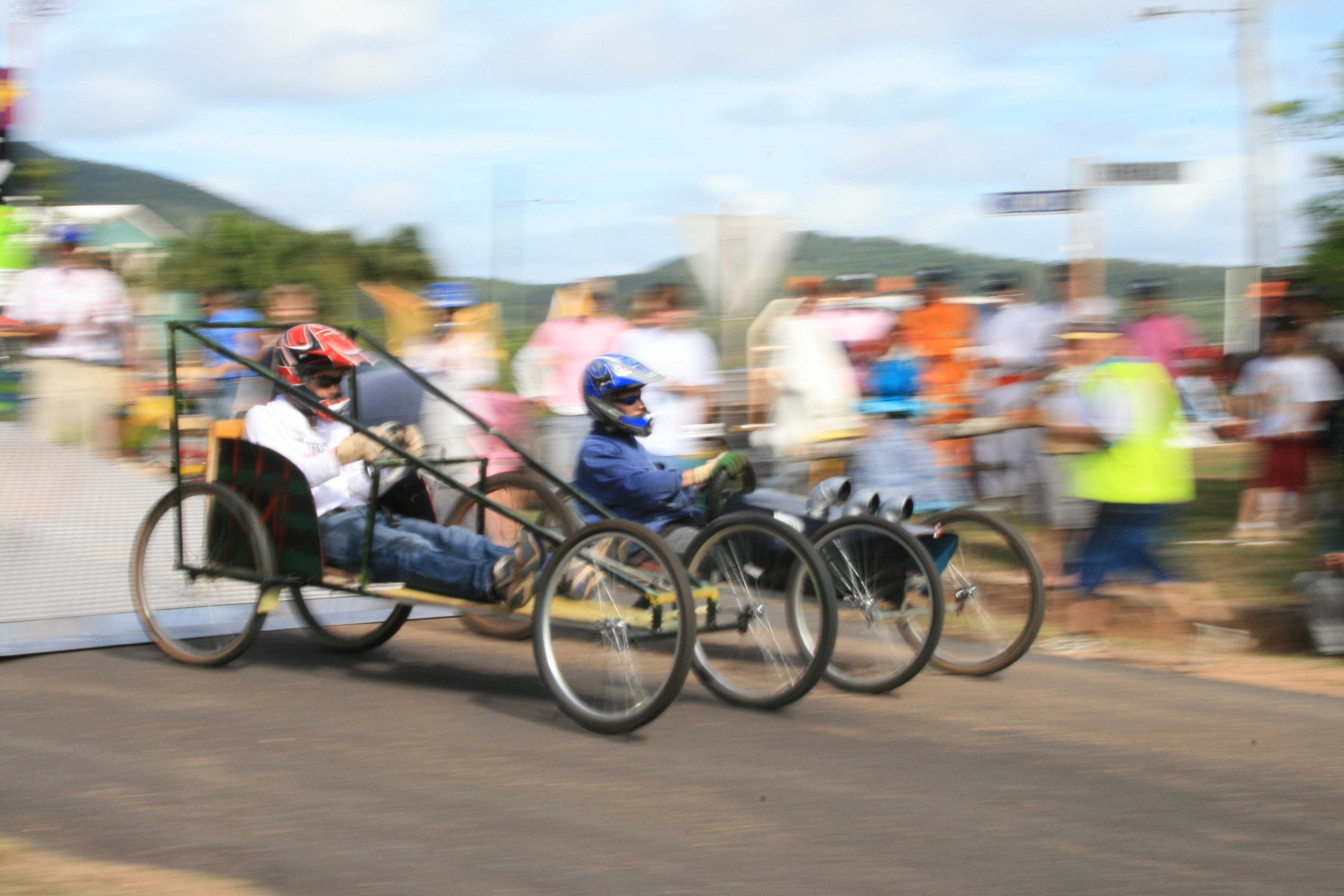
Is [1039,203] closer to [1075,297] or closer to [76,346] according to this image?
[1075,297]

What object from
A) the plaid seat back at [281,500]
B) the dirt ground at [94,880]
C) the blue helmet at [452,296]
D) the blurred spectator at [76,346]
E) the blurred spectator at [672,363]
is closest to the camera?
the dirt ground at [94,880]

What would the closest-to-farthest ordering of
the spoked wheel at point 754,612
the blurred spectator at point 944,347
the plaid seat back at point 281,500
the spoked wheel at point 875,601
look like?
the spoked wheel at point 754,612 → the spoked wheel at point 875,601 → the plaid seat back at point 281,500 → the blurred spectator at point 944,347

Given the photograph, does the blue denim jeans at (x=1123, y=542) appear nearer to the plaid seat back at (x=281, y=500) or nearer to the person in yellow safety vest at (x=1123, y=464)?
the person in yellow safety vest at (x=1123, y=464)

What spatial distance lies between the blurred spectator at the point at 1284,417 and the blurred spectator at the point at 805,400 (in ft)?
9.10

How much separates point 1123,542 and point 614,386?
10.2 ft

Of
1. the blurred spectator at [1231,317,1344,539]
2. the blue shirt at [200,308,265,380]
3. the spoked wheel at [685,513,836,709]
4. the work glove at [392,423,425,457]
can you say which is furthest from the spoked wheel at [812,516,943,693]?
the blue shirt at [200,308,265,380]

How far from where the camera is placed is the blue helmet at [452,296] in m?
9.45

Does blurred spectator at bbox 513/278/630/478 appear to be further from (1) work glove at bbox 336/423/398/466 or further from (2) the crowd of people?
(1) work glove at bbox 336/423/398/466

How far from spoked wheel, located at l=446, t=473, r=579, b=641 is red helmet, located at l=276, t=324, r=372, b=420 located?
2.57ft

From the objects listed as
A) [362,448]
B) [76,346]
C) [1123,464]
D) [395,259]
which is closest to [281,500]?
[362,448]

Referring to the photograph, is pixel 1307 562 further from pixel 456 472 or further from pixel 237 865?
pixel 237 865

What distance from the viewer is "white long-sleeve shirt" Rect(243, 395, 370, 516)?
6340 millimetres

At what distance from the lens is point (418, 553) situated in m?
6.05

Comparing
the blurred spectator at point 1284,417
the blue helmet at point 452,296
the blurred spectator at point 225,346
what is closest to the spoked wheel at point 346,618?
the blue helmet at point 452,296
